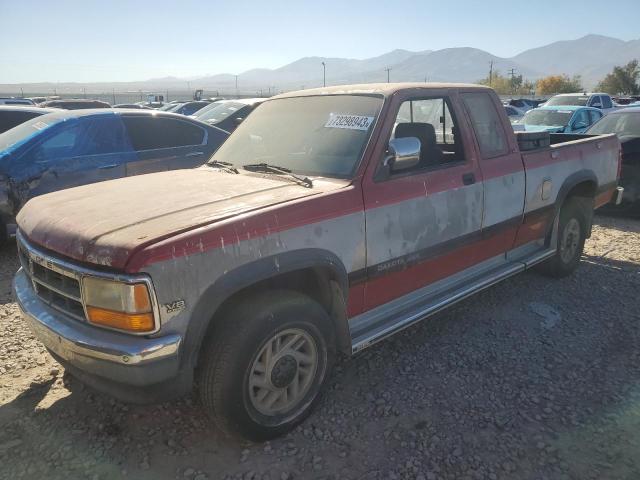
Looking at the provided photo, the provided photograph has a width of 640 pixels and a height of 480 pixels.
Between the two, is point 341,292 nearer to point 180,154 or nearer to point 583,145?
point 583,145

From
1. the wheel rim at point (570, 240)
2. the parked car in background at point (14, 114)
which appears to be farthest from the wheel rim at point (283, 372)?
the parked car in background at point (14, 114)

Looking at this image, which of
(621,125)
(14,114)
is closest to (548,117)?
(621,125)

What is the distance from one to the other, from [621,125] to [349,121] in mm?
6960

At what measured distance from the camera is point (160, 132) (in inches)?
254

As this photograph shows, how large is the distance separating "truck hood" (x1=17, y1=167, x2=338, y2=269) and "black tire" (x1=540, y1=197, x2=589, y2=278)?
3.06 meters

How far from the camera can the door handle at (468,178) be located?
362 cm

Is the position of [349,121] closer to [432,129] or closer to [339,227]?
[339,227]

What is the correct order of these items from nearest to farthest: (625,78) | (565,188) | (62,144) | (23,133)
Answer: (565,188) < (62,144) < (23,133) < (625,78)

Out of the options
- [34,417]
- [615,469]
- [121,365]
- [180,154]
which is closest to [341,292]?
[121,365]

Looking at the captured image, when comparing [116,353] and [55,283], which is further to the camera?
Answer: [55,283]

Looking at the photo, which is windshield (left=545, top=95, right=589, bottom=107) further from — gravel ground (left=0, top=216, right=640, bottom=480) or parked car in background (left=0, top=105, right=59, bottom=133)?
parked car in background (left=0, top=105, right=59, bottom=133)

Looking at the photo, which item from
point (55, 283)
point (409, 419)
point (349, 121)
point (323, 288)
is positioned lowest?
point (409, 419)

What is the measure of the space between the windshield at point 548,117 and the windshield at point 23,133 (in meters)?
11.3

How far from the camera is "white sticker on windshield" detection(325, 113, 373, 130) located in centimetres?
320
